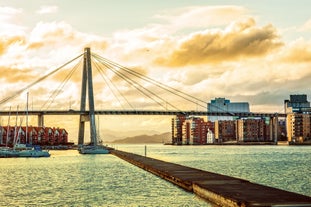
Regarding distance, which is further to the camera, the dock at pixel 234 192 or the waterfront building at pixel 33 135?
the waterfront building at pixel 33 135

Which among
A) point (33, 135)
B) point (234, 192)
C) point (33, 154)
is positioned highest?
point (33, 135)

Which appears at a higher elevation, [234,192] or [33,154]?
[33,154]

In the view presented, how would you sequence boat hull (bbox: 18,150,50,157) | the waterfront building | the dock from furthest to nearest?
the waterfront building → boat hull (bbox: 18,150,50,157) → the dock

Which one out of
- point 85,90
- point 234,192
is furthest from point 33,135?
point 234,192

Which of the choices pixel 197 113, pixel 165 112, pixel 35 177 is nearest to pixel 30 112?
pixel 165 112

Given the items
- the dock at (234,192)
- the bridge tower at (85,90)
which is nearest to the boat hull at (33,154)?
the bridge tower at (85,90)

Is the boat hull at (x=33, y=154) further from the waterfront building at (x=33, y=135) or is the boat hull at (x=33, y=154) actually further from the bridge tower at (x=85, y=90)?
the waterfront building at (x=33, y=135)

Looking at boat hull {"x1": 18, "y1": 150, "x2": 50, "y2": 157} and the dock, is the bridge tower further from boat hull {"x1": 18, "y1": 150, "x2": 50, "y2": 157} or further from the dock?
the dock

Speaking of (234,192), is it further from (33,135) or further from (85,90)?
(33,135)

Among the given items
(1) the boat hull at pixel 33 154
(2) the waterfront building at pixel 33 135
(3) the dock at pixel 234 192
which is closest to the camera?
(3) the dock at pixel 234 192

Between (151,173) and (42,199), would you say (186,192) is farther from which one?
(151,173)

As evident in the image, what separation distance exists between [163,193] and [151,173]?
17.0 m

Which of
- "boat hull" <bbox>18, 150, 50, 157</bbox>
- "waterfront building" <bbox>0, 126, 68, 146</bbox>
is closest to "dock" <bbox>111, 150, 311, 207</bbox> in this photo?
"boat hull" <bbox>18, 150, 50, 157</bbox>

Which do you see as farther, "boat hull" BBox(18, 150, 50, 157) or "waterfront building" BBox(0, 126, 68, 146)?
"waterfront building" BBox(0, 126, 68, 146)
